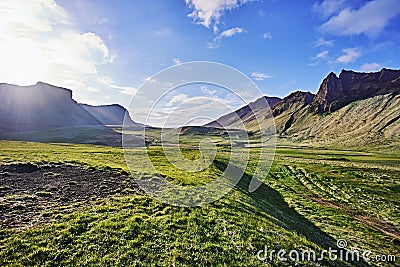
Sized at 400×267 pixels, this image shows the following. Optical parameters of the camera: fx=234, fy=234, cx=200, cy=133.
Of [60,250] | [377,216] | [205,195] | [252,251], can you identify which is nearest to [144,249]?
[60,250]

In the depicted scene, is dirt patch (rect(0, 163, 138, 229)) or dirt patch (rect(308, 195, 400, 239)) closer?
dirt patch (rect(0, 163, 138, 229))

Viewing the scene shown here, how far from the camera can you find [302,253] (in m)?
15.6

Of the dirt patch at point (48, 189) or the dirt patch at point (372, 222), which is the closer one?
the dirt patch at point (48, 189)

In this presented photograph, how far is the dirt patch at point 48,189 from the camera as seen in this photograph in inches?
661

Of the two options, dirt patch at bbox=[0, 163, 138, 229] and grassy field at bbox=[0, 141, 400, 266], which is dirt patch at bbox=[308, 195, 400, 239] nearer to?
grassy field at bbox=[0, 141, 400, 266]

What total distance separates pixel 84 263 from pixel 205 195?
636 inches

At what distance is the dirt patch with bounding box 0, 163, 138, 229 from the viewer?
1680 centimetres
